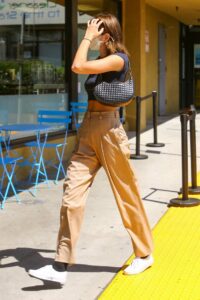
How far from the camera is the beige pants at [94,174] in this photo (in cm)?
394

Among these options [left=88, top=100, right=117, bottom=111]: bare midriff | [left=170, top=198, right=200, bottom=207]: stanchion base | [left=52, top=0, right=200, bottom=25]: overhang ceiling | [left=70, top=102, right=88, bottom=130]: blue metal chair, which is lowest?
[left=170, top=198, right=200, bottom=207]: stanchion base

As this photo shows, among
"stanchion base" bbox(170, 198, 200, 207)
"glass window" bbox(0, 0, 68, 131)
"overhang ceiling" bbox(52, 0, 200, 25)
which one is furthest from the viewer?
"overhang ceiling" bbox(52, 0, 200, 25)

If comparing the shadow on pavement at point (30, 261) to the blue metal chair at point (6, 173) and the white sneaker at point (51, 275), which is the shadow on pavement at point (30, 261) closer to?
the white sneaker at point (51, 275)

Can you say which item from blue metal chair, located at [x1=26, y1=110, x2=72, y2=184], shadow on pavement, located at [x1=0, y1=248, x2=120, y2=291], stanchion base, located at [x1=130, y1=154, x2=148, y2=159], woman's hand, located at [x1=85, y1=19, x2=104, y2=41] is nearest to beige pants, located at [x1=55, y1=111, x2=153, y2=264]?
shadow on pavement, located at [x1=0, y1=248, x2=120, y2=291]

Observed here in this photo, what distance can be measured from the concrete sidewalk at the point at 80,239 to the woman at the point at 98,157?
180 millimetres

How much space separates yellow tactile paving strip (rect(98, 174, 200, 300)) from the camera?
3.96 m

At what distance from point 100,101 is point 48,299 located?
4.40 feet

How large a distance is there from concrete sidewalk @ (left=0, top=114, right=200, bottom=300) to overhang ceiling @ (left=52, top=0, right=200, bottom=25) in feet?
12.2

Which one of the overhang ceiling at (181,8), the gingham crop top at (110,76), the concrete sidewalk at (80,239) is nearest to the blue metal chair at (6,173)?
the concrete sidewalk at (80,239)

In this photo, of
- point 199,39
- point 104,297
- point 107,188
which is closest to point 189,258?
point 104,297

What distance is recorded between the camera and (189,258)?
15.4 feet

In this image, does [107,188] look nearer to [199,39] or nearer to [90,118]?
[90,118]

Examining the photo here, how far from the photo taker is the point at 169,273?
4.34 m

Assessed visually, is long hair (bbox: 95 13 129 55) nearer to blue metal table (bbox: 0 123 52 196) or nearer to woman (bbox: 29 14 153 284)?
woman (bbox: 29 14 153 284)
